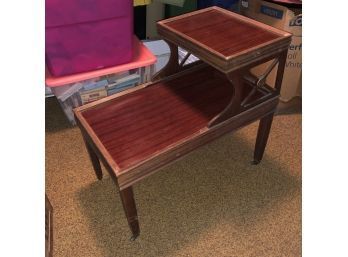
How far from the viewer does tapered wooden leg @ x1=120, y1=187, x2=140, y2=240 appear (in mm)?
1030

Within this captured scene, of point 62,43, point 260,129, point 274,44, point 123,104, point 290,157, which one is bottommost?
point 290,157

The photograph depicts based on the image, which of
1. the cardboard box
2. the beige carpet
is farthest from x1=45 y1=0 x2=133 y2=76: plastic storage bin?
the cardboard box

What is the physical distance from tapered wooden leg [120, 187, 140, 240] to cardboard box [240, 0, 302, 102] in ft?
3.54

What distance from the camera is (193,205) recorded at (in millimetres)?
1315

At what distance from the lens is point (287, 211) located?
4.25 feet

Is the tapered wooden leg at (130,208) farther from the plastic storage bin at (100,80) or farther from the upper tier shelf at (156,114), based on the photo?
the plastic storage bin at (100,80)

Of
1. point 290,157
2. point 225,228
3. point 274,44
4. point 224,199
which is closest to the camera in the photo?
point 274,44

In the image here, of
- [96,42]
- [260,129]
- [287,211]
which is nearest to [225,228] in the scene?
[287,211]

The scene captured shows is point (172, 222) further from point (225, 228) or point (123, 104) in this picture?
point (123, 104)

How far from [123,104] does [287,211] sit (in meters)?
0.77

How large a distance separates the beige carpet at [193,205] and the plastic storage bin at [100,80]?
0.22 m

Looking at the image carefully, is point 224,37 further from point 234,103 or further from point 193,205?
point 193,205
